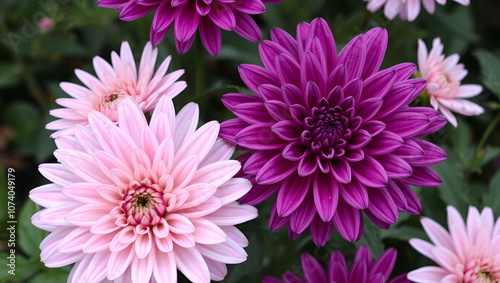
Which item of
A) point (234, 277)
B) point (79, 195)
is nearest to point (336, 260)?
point (234, 277)

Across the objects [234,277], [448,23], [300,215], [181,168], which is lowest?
[234,277]

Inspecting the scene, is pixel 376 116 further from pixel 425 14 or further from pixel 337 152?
pixel 425 14

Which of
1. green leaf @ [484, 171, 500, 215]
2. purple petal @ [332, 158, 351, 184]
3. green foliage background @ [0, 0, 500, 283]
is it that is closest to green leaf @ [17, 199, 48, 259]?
green foliage background @ [0, 0, 500, 283]

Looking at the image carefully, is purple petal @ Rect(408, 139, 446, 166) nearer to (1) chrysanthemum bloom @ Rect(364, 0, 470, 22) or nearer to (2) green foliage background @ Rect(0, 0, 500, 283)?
(2) green foliage background @ Rect(0, 0, 500, 283)

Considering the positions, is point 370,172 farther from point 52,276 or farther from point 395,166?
point 52,276

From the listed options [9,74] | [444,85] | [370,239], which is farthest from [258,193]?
[9,74]

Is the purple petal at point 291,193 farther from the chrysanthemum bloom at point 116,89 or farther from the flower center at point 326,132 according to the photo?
the chrysanthemum bloom at point 116,89
